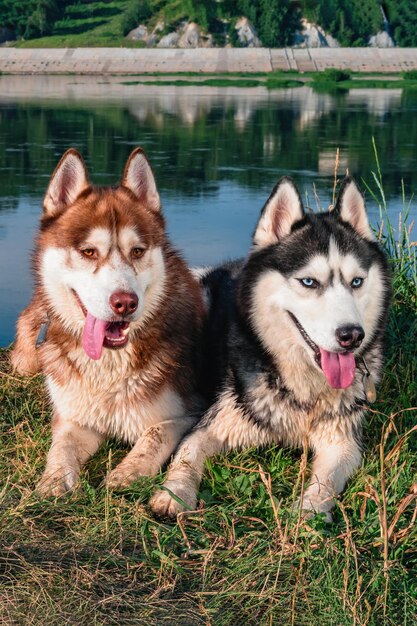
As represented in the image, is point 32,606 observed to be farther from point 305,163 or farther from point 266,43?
point 266,43

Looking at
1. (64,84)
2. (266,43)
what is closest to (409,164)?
(64,84)

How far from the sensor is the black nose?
3180mm

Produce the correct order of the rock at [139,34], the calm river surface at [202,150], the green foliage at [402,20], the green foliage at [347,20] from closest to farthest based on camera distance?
the calm river surface at [202,150] < the green foliage at [347,20] < the green foliage at [402,20] < the rock at [139,34]

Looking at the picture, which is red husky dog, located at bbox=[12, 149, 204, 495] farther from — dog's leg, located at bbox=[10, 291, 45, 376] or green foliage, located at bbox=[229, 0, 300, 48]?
green foliage, located at bbox=[229, 0, 300, 48]

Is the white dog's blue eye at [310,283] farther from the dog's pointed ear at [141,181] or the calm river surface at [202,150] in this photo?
the calm river surface at [202,150]

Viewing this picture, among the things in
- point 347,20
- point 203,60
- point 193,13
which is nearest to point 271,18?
point 193,13

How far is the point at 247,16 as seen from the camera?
5034cm

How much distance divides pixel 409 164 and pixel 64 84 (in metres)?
22.9

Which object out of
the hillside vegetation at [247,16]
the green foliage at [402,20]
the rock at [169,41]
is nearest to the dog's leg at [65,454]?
the hillside vegetation at [247,16]

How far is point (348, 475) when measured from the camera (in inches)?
139

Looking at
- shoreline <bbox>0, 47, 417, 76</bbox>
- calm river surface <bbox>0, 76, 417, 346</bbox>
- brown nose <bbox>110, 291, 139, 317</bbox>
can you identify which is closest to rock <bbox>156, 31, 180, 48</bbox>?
shoreline <bbox>0, 47, 417, 76</bbox>

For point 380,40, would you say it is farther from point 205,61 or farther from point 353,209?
point 353,209

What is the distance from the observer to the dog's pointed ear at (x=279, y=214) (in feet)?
11.8

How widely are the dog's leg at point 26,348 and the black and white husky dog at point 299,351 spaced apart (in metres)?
1.22
